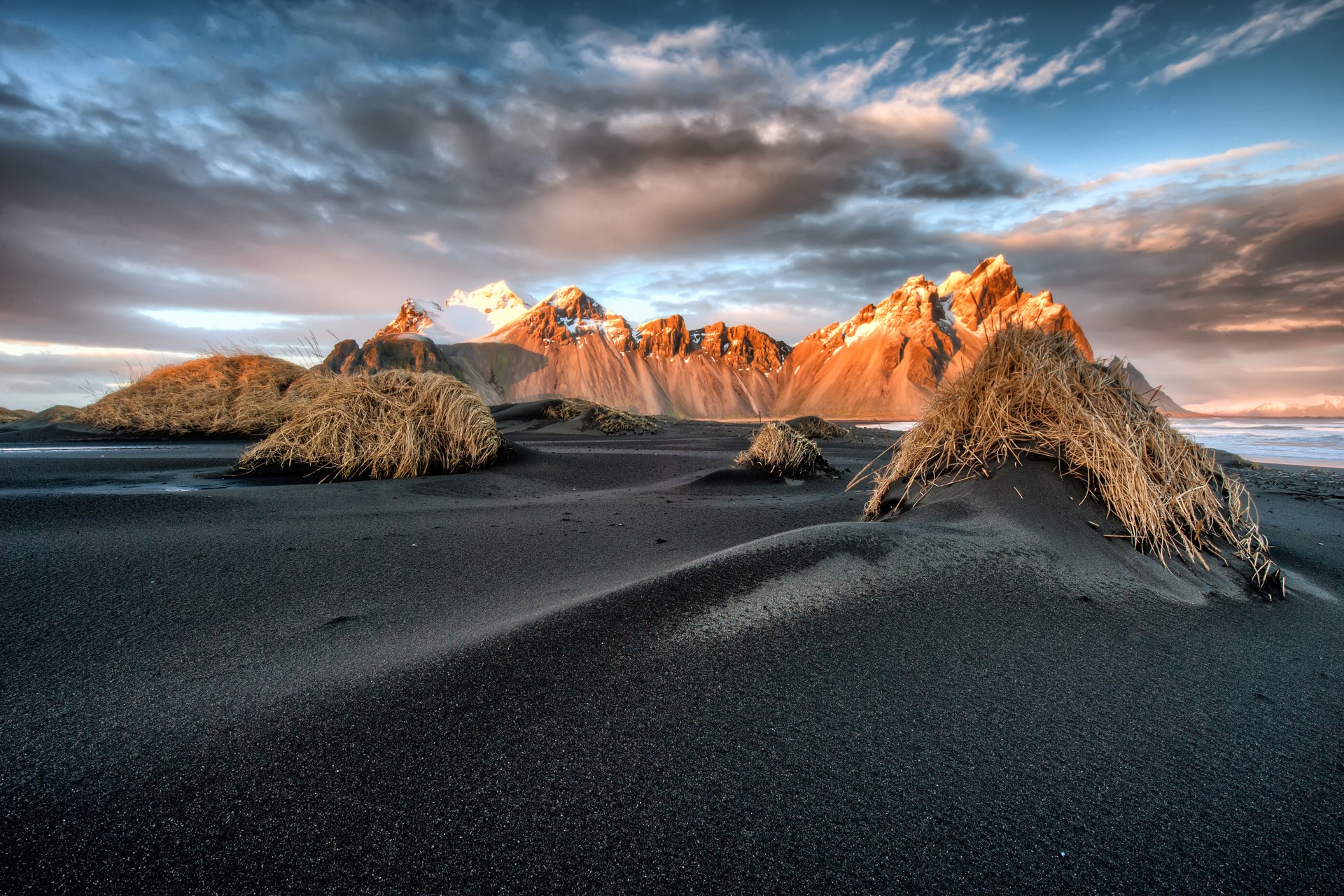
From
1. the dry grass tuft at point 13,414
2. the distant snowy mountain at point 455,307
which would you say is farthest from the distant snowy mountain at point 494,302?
the dry grass tuft at point 13,414

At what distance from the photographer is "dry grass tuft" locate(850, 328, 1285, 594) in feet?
7.44

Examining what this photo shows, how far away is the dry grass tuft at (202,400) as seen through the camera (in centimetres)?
911

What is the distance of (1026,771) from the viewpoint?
3.47 ft

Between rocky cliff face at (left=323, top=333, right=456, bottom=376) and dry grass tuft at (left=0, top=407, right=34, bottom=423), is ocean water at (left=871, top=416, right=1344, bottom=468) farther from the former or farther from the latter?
rocky cliff face at (left=323, top=333, right=456, bottom=376)

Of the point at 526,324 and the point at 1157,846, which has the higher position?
the point at 526,324

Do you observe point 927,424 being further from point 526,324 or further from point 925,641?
point 526,324

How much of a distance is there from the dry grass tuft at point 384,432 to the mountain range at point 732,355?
9806 centimetres

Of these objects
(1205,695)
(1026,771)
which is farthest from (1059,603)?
(1026,771)

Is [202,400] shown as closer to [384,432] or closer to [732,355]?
[384,432]

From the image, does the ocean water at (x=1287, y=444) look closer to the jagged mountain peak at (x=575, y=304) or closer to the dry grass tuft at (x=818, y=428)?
the dry grass tuft at (x=818, y=428)

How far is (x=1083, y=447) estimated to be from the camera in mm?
2506

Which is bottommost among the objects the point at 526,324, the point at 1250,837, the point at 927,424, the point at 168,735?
the point at 1250,837

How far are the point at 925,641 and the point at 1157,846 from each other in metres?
0.65

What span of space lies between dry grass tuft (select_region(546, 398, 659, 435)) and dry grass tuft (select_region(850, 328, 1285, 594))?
31.9 feet
